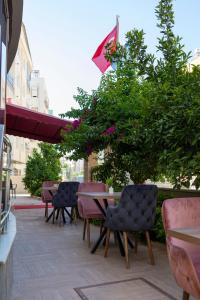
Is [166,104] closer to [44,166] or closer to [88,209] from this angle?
[88,209]

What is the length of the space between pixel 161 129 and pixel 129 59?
998 mm

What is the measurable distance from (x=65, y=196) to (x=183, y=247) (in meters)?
4.95

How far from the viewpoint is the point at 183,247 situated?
2287 mm

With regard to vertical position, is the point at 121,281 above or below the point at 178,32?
below

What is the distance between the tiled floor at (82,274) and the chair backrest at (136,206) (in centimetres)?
50

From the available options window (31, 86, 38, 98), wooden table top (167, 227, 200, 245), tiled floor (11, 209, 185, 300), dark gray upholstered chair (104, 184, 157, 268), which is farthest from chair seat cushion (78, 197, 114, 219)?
window (31, 86, 38, 98)

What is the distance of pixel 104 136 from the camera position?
524cm

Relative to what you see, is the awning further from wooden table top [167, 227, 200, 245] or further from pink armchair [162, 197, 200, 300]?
wooden table top [167, 227, 200, 245]

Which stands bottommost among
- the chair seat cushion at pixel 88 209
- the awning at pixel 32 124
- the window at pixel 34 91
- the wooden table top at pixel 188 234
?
the chair seat cushion at pixel 88 209

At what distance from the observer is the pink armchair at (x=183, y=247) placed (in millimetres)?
1862

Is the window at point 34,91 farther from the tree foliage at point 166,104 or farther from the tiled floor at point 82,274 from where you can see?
the tree foliage at point 166,104

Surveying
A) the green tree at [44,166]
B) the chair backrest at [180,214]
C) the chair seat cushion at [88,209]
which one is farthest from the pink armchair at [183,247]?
the green tree at [44,166]

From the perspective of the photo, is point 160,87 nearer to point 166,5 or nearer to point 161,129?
point 161,129

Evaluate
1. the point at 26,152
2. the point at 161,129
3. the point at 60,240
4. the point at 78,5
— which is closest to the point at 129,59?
the point at 161,129
